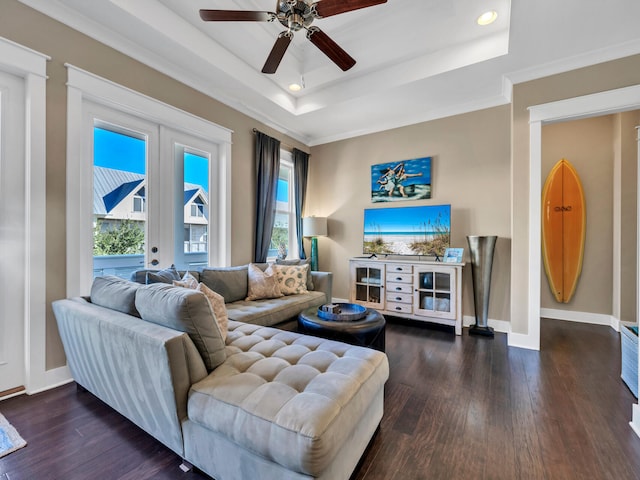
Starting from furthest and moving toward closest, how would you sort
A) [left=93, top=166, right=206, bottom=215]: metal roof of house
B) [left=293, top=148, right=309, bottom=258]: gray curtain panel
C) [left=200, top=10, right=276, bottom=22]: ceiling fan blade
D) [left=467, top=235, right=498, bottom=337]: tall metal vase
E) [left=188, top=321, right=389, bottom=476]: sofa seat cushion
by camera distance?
[left=293, top=148, right=309, bottom=258]: gray curtain panel → [left=467, top=235, right=498, bottom=337]: tall metal vase → [left=93, top=166, right=206, bottom=215]: metal roof of house → [left=200, top=10, right=276, bottom=22]: ceiling fan blade → [left=188, top=321, right=389, bottom=476]: sofa seat cushion

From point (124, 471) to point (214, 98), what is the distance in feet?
11.7

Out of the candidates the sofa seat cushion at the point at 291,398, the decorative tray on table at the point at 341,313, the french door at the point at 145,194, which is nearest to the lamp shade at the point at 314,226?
the french door at the point at 145,194

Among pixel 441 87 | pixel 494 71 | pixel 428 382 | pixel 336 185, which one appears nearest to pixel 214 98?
pixel 336 185

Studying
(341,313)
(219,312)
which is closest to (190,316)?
(219,312)

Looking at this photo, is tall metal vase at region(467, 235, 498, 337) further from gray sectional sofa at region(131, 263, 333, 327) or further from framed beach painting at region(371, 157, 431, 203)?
gray sectional sofa at region(131, 263, 333, 327)

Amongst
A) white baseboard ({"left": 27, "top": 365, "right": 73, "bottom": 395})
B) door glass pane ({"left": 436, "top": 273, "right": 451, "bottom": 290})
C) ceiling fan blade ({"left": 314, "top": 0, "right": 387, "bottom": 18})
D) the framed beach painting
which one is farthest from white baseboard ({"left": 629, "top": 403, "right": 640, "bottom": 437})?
white baseboard ({"left": 27, "top": 365, "right": 73, "bottom": 395})

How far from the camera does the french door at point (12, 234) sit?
6.55ft

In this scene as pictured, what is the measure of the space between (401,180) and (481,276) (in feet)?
5.66

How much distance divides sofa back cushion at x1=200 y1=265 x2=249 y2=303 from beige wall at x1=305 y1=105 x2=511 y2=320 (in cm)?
200

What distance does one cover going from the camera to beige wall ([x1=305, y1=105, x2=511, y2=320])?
3.52 metres

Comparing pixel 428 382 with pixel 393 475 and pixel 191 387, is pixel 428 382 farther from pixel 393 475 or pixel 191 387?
pixel 191 387

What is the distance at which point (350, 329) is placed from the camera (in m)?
2.16

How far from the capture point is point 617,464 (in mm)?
1405

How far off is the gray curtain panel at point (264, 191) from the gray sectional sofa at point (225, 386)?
7.43ft
